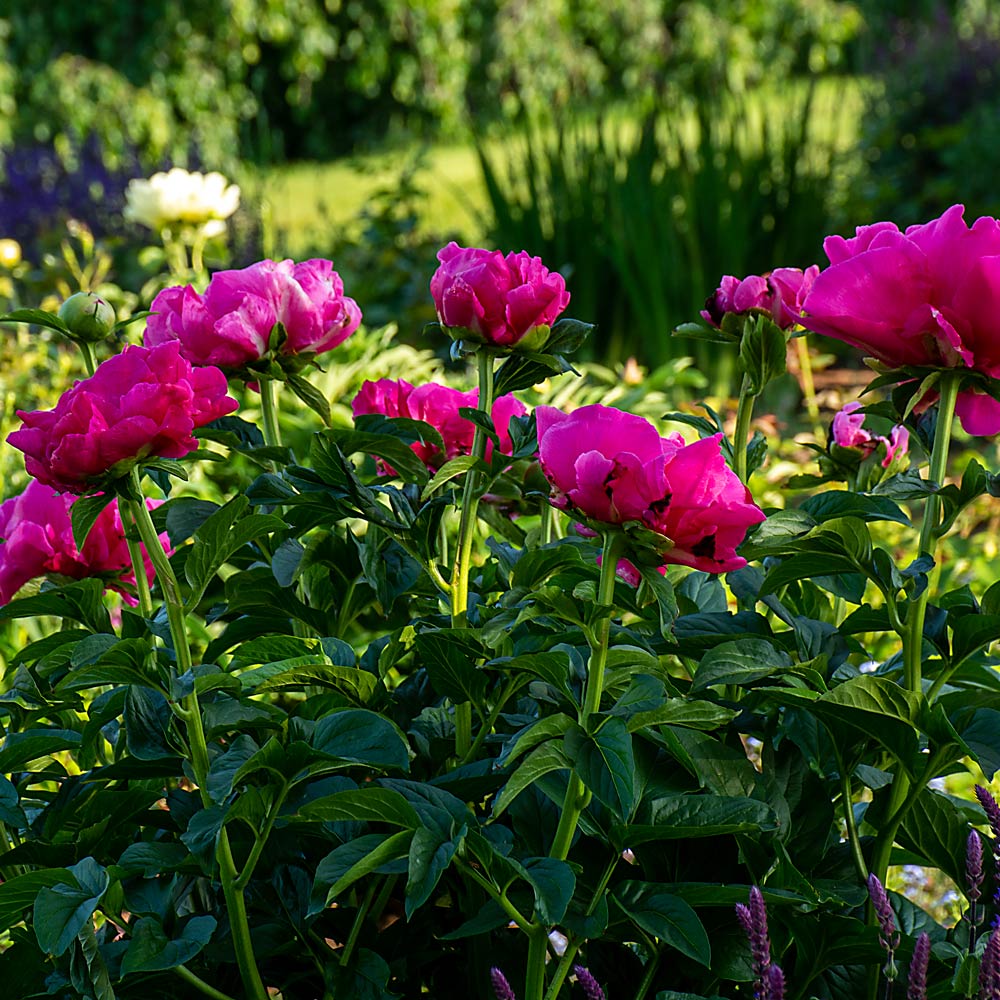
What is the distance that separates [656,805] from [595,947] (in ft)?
→ 0.69

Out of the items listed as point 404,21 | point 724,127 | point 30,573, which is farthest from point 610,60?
point 30,573

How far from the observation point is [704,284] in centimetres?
365

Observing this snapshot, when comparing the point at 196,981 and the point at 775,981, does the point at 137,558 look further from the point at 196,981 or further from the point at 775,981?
the point at 775,981

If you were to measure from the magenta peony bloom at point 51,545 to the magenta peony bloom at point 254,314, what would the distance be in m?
0.15

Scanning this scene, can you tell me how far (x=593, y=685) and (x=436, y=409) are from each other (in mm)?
319

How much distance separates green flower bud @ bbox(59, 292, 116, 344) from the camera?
915 mm

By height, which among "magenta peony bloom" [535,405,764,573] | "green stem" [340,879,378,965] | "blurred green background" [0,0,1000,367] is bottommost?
"blurred green background" [0,0,1000,367]

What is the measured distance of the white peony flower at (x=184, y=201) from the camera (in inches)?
95.4

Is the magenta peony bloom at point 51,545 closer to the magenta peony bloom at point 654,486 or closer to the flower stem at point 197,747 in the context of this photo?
the flower stem at point 197,747

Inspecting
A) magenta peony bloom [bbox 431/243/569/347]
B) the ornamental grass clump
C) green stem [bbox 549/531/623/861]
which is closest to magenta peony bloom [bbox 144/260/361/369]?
the ornamental grass clump

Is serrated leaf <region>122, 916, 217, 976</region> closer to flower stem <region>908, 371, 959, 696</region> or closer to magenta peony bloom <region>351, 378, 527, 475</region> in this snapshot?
magenta peony bloom <region>351, 378, 527, 475</region>

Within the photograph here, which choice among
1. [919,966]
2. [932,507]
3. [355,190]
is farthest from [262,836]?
[355,190]

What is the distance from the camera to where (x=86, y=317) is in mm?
916

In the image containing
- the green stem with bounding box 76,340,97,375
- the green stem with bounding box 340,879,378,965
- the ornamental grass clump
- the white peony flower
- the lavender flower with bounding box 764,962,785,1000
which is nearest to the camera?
the lavender flower with bounding box 764,962,785,1000
